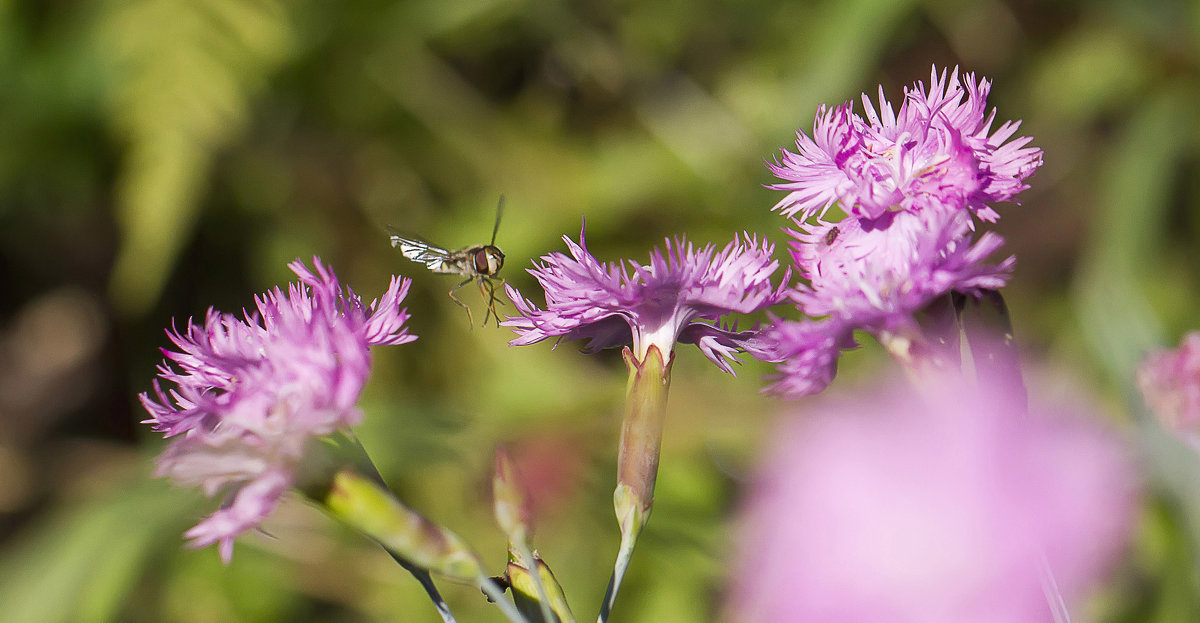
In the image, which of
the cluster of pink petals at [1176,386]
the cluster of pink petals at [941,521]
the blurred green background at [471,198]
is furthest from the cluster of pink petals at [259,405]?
the blurred green background at [471,198]

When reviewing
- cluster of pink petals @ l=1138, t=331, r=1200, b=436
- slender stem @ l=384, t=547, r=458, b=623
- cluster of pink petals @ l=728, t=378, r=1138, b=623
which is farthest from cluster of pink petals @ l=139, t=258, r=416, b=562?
cluster of pink petals @ l=1138, t=331, r=1200, b=436

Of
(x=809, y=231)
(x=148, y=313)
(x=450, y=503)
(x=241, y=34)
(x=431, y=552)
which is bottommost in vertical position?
(x=431, y=552)

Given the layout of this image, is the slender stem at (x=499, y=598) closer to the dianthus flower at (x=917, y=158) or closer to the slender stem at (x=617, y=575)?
the slender stem at (x=617, y=575)

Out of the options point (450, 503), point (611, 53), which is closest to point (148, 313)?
point (450, 503)

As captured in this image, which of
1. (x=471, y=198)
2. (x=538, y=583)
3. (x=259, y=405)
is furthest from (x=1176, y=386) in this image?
(x=471, y=198)

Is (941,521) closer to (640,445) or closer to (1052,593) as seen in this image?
(1052,593)

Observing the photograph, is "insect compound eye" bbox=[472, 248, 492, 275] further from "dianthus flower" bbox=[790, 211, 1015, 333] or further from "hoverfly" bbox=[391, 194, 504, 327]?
"dianthus flower" bbox=[790, 211, 1015, 333]

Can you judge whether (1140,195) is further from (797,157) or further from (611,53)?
(797,157)
